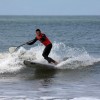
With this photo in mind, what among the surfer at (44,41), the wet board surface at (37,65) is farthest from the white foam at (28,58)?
the surfer at (44,41)

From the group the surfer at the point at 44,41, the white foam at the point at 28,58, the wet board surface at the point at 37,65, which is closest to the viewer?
the surfer at the point at 44,41

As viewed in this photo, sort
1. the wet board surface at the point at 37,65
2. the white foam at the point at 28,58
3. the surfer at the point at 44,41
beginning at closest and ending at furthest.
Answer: the surfer at the point at 44,41 → the wet board surface at the point at 37,65 → the white foam at the point at 28,58

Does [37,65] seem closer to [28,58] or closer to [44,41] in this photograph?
[44,41]

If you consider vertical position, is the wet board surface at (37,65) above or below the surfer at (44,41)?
below

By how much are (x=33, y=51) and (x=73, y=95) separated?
35.2 feet

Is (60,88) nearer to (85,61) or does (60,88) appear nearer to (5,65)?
(5,65)

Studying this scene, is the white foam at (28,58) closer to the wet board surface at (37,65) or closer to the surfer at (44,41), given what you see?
the wet board surface at (37,65)

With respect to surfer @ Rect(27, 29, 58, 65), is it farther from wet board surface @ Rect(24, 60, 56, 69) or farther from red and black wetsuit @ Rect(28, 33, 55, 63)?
wet board surface @ Rect(24, 60, 56, 69)

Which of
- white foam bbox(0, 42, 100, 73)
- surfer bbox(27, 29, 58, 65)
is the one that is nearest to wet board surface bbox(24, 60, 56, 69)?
surfer bbox(27, 29, 58, 65)

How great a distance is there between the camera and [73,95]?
1387cm

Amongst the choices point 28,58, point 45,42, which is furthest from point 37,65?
point 28,58

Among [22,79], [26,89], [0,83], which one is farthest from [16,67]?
[26,89]

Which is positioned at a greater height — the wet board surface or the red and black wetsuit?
the red and black wetsuit

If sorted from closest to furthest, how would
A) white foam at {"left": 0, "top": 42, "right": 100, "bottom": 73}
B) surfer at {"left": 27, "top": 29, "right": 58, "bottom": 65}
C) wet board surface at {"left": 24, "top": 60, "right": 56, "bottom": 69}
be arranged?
surfer at {"left": 27, "top": 29, "right": 58, "bottom": 65} < wet board surface at {"left": 24, "top": 60, "right": 56, "bottom": 69} < white foam at {"left": 0, "top": 42, "right": 100, "bottom": 73}
